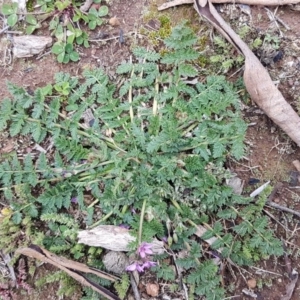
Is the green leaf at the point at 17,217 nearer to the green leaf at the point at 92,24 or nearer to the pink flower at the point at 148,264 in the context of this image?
the pink flower at the point at 148,264

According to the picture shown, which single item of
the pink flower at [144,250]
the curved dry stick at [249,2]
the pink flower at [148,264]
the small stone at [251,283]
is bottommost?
the small stone at [251,283]

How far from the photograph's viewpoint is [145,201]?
140 inches

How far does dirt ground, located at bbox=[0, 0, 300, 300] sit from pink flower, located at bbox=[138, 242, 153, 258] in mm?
428

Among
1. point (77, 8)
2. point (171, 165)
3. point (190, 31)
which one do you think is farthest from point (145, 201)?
point (77, 8)

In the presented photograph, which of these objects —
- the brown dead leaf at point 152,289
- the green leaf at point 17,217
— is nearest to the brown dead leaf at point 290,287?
the brown dead leaf at point 152,289

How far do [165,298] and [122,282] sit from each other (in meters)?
0.33

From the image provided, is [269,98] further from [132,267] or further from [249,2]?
[132,267]

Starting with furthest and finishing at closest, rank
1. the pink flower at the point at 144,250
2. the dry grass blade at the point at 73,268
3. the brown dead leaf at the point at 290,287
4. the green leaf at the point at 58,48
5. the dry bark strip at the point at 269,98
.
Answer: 1. the green leaf at the point at 58,48
2. the dry bark strip at the point at 269,98
3. the brown dead leaf at the point at 290,287
4. the dry grass blade at the point at 73,268
5. the pink flower at the point at 144,250

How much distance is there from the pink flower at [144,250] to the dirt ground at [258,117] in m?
0.43

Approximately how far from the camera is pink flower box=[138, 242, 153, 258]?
3357mm

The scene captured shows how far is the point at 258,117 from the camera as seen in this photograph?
152 inches

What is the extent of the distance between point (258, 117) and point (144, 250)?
4.23ft

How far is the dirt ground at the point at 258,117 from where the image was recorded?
3.65 metres

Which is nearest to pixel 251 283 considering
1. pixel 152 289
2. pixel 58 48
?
pixel 152 289
